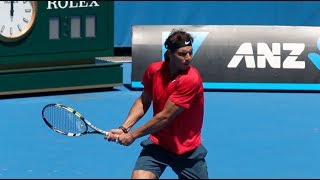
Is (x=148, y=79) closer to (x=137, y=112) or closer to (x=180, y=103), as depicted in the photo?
(x=137, y=112)

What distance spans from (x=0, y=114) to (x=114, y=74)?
2.74 metres

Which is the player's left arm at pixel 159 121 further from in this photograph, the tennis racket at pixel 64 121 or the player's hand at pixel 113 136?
the tennis racket at pixel 64 121

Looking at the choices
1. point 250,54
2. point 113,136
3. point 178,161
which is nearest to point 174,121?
point 178,161

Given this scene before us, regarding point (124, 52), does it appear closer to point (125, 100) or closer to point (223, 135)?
point (125, 100)

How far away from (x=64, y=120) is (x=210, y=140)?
3.60m

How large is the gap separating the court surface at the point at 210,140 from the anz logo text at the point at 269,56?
515mm

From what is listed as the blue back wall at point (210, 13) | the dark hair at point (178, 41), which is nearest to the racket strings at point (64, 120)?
the dark hair at point (178, 41)

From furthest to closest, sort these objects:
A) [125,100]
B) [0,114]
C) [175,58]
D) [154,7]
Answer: [154,7]
[125,100]
[0,114]
[175,58]

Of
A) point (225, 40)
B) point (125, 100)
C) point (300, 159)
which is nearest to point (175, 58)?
point (300, 159)

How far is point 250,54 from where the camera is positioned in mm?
13406

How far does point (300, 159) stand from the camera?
855 centimetres

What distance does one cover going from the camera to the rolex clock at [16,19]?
12.1 m

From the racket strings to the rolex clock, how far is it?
241 inches

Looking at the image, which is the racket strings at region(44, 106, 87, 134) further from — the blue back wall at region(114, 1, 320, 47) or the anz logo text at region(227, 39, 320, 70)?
the blue back wall at region(114, 1, 320, 47)
